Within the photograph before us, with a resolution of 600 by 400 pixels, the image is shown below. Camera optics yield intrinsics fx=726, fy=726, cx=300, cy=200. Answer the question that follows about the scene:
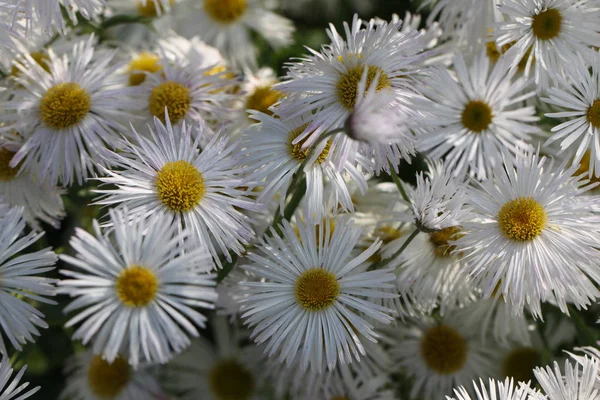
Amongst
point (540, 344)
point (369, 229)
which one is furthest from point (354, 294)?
point (540, 344)

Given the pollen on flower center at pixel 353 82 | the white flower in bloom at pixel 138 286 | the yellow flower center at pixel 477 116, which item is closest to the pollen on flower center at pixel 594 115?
the yellow flower center at pixel 477 116

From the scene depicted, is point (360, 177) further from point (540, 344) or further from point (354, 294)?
point (540, 344)

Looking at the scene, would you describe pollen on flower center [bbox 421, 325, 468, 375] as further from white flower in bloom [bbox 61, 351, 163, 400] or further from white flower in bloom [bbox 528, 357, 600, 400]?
white flower in bloom [bbox 61, 351, 163, 400]

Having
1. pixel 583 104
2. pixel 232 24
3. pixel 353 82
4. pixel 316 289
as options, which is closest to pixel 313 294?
pixel 316 289

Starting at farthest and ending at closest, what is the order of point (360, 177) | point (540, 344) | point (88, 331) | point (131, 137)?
point (540, 344) < point (131, 137) < point (360, 177) < point (88, 331)

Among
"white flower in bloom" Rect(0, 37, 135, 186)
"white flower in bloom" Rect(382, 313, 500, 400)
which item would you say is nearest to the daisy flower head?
Answer: "white flower in bloom" Rect(0, 37, 135, 186)

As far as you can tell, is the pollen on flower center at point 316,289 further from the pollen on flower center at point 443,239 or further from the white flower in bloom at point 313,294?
the pollen on flower center at point 443,239
